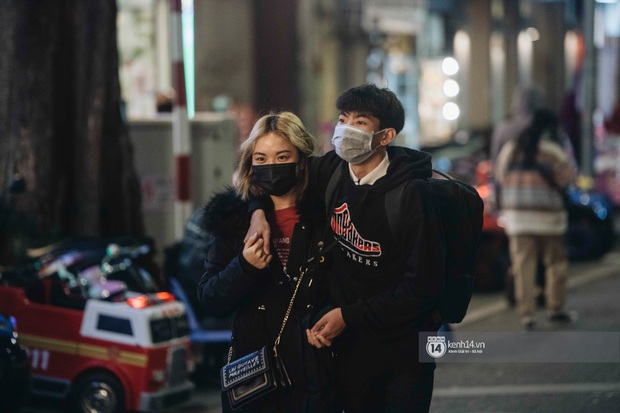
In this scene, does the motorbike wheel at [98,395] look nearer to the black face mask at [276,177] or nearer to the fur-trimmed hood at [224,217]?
the fur-trimmed hood at [224,217]

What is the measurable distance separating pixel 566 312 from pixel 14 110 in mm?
4907

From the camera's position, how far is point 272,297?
445 centimetres

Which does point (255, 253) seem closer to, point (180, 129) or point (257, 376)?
point (257, 376)

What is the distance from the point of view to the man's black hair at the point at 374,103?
4434mm

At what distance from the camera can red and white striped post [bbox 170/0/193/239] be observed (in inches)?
417

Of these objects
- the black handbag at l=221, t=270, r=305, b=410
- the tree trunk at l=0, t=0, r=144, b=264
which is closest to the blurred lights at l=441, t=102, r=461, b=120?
the tree trunk at l=0, t=0, r=144, b=264

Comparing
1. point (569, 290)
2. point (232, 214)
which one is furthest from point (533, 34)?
point (232, 214)

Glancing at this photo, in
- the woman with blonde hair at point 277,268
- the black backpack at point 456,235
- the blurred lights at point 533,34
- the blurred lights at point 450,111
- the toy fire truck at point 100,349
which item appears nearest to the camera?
the woman with blonde hair at point 277,268

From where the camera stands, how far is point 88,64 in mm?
10086

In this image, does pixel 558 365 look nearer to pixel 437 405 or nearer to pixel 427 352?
pixel 437 405

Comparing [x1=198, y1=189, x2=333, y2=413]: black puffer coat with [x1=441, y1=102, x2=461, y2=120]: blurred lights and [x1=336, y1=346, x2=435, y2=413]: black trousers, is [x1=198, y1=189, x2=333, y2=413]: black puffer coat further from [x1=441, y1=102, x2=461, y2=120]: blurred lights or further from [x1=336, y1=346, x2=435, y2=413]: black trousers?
[x1=441, y1=102, x2=461, y2=120]: blurred lights

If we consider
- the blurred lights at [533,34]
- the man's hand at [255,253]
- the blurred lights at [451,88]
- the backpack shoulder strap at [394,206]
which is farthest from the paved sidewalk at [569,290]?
the blurred lights at [533,34]

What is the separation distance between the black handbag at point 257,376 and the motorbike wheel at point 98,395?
3.00 metres

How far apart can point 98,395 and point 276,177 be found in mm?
3351
